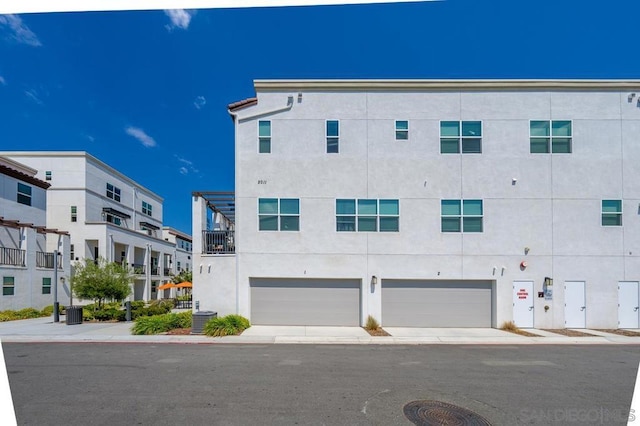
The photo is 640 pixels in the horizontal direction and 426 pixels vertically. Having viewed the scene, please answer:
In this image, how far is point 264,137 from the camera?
14594 millimetres

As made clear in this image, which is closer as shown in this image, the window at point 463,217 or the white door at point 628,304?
the white door at point 628,304

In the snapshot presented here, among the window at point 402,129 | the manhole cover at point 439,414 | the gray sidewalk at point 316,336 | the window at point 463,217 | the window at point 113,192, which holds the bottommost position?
the gray sidewalk at point 316,336

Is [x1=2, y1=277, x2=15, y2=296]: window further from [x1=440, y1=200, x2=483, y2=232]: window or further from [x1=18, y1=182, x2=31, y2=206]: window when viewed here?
[x1=440, y1=200, x2=483, y2=232]: window

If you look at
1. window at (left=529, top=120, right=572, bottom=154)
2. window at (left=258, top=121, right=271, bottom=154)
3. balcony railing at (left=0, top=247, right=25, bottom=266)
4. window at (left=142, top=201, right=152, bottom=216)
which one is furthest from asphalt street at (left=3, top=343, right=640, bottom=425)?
window at (left=142, top=201, right=152, bottom=216)

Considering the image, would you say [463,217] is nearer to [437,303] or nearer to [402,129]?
[437,303]

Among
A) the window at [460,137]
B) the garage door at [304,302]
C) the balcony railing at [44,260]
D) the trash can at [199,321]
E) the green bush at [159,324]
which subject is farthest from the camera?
the balcony railing at [44,260]

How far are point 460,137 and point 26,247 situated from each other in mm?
25348

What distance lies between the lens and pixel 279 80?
571 inches

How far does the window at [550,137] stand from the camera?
561 inches

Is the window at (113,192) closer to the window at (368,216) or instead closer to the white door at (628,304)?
the window at (368,216)

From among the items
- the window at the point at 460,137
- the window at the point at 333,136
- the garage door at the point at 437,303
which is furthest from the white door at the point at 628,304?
the window at the point at 333,136

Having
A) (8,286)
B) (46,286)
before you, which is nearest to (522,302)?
(8,286)

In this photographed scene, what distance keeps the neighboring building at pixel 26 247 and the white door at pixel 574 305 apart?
91.0 feet

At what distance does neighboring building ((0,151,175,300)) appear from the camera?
27.5 m
